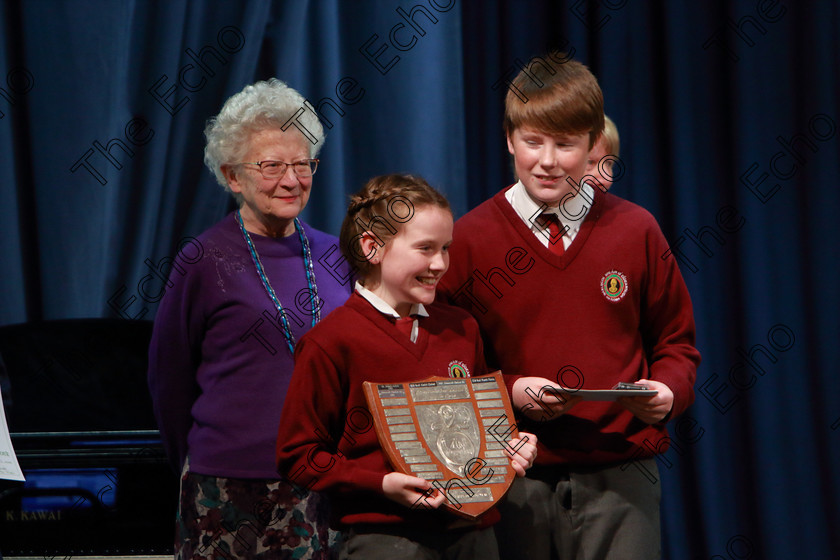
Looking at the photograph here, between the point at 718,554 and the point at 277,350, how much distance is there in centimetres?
222

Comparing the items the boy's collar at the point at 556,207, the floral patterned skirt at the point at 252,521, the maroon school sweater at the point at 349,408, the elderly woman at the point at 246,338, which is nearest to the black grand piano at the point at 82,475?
the elderly woman at the point at 246,338

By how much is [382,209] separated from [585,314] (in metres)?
0.48

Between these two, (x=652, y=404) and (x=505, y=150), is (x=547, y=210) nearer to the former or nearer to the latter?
(x=652, y=404)

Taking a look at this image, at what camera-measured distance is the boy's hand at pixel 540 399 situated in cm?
182

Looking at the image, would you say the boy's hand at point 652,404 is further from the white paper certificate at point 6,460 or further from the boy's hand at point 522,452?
the white paper certificate at point 6,460

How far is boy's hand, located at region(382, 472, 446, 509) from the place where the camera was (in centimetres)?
166

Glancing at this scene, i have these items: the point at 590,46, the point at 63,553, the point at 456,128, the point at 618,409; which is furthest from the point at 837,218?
Answer: the point at 63,553

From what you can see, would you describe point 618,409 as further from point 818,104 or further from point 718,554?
point 818,104

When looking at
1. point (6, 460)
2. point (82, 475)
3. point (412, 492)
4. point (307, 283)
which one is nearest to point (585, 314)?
point (412, 492)

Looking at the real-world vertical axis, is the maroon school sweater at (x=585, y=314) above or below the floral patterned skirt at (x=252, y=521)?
above

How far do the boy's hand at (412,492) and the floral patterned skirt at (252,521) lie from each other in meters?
0.62

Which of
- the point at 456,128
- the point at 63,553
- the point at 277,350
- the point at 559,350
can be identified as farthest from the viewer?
the point at 456,128

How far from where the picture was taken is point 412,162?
3.55m

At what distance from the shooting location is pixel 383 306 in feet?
6.14
